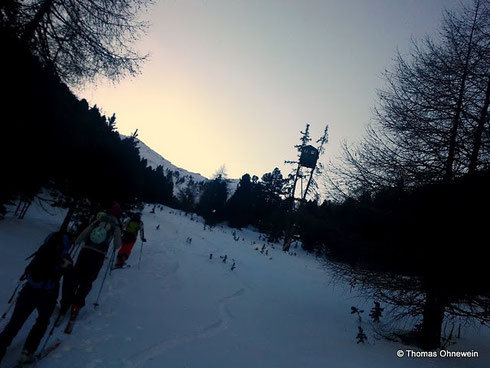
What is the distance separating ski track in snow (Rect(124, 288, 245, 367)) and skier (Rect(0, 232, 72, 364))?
126cm

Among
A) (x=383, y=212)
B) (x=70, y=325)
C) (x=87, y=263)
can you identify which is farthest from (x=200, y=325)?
(x=383, y=212)

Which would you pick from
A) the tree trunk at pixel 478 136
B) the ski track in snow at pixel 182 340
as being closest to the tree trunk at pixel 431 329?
the tree trunk at pixel 478 136

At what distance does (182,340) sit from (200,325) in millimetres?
802

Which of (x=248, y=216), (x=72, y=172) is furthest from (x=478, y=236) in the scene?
(x=248, y=216)

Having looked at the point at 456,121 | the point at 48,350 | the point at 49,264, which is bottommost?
the point at 48,350

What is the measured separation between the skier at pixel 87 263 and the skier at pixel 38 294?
1036 mm

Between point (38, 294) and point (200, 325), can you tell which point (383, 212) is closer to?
point (200, 325)

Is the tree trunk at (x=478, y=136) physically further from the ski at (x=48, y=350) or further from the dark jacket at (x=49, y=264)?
the ski at (x=48, y=350)

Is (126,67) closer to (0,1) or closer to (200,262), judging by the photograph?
(0,1)

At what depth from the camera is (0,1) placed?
548 centimetres

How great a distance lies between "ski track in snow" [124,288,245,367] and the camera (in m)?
3.79

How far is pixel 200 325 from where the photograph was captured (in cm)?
538

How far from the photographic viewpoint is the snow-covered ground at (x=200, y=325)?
3982mm

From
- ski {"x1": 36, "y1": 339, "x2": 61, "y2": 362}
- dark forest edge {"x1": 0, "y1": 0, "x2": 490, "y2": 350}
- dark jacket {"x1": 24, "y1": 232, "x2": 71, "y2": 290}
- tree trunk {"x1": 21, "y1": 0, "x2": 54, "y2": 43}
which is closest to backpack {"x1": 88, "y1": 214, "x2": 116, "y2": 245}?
dark jacket {"x1": 24, "y1": 232, "x2": 71, "y2": 290}
